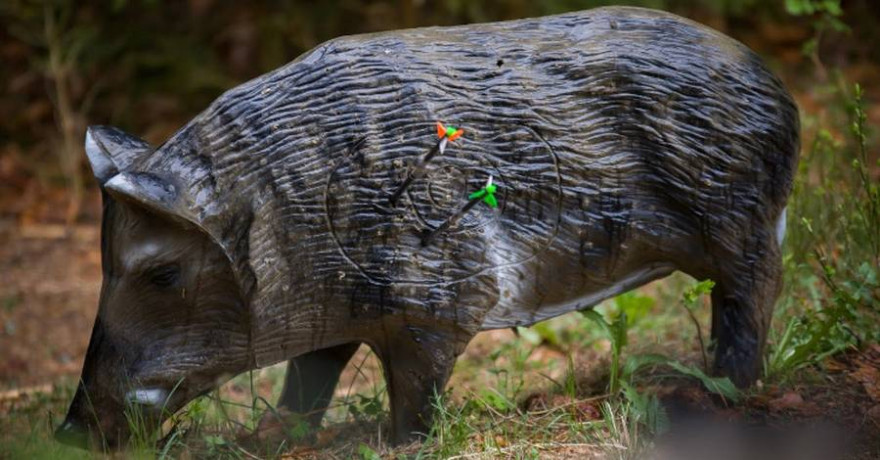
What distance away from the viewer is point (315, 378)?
4.72 meters

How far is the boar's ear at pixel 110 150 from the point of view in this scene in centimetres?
398

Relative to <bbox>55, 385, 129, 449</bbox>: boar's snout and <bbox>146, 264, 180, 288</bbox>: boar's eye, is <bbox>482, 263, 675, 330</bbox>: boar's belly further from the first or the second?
<bbox>55, 385, 129, 449</bbox>: boar's snout

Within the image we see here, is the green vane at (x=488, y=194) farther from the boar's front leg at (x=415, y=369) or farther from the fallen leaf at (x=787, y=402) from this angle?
the fallen leaf at (x=787, y=402)

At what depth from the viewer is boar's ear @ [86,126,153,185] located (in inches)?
157

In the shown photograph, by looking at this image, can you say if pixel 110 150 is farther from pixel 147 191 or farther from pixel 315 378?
pixel 315 378

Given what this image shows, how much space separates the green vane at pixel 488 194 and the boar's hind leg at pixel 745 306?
3.09 feet

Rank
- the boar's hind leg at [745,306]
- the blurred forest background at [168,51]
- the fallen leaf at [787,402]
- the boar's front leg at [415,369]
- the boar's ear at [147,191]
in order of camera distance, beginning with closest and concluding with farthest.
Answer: the boar's ear at [147,191], the boar's front leg at [415,369], the boar's hind leg at [745,306], the fallen leaf at [787,402], the blurred forest background at [168,51]

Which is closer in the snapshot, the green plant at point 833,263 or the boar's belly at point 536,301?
the boar's belly at point 536,301

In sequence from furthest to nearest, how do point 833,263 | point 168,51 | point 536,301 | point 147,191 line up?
point 168,51
point 833,263
point 536,301
point 147,191

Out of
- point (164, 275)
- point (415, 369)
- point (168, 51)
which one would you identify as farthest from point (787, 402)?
point (168, 51)

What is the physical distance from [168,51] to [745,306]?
276 inches

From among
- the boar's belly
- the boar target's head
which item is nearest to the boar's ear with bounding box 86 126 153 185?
the boar target's head

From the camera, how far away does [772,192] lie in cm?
427

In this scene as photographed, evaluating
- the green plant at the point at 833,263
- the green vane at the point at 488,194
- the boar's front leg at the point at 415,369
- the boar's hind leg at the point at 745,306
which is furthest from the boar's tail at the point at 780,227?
the boar's front leg at the point at 415,369
